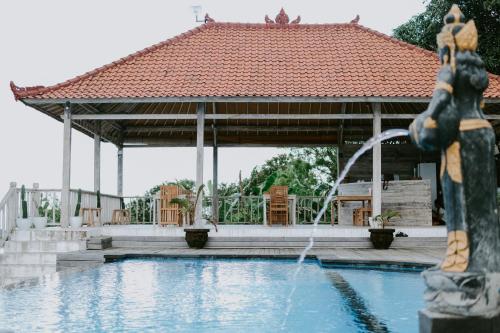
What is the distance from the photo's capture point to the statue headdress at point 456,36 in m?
3.36

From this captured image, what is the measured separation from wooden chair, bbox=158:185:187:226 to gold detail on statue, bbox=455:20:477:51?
8768 mm

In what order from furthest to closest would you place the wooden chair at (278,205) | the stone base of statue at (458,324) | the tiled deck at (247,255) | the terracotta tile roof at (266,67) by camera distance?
the wooden chair at (278,205)
the terracotta tile roof at (266,67)
the tiled deck at (247,255)
the stone base of statue at (458,324)

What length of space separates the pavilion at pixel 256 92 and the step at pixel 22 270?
1.34 meters

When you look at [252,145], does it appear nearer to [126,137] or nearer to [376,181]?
[126,137]

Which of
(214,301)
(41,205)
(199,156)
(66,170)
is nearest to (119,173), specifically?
(41,205)

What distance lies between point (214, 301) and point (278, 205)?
6.87 metres

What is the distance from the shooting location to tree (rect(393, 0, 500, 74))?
16.7 m

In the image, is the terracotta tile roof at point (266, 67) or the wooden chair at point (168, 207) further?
the wooden chair at point (168, 207)

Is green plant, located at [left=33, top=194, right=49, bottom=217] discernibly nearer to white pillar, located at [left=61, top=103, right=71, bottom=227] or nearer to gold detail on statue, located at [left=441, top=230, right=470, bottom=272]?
white pillar, located at [left=61, top=103, right=71, bottom=227]

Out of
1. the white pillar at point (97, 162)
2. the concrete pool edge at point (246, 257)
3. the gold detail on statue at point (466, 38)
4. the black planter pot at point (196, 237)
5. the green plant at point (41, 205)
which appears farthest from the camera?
the white pillar at point (97, 162)

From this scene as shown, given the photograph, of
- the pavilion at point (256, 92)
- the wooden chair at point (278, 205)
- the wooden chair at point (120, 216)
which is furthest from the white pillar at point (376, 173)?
the wooden chair at point (120, 216)

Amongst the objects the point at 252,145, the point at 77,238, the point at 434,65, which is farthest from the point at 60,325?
the point at 252,145

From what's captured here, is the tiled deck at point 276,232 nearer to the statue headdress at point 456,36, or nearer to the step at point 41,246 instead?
the step at point 41,246

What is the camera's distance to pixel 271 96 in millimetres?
11055
